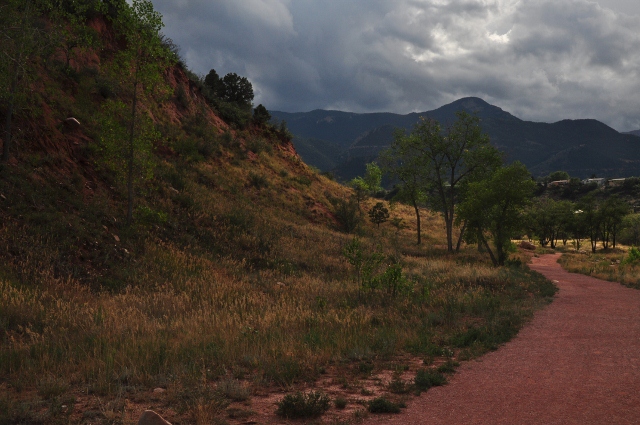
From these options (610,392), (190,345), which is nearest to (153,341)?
(190,345)

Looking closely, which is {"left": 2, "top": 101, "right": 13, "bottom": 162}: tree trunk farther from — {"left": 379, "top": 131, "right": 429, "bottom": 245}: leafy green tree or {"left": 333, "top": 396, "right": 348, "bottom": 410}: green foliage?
{"left": 379, "top": 131, "right": 429, "bottom": 245}: leafy green tree

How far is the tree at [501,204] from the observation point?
1011 inches

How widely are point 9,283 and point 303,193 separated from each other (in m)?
28.8

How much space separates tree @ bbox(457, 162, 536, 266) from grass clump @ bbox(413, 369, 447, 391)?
22.0 metres

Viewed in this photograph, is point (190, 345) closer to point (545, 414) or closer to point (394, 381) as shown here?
point (394, 381)

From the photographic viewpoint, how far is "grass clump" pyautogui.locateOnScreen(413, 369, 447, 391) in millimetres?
6129

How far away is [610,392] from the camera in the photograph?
19.2 ft

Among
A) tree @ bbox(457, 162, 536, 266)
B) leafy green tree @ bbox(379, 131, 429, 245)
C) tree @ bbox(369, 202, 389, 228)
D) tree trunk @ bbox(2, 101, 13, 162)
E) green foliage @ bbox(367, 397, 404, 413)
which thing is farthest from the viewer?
tree @ bbox(369, 202, 389, 228)

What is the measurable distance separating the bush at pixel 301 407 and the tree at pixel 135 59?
→ 13.7m

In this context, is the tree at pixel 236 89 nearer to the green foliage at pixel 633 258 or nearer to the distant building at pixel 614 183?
the green foliage at pixel 633 258

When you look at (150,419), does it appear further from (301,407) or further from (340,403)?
(340,403)

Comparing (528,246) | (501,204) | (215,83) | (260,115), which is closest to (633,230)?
(528,246)

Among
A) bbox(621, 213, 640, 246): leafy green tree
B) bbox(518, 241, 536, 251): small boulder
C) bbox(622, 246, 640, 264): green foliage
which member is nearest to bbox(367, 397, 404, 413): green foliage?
bbox(622, 246, 640, 264): green foliage

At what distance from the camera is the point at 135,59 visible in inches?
657
